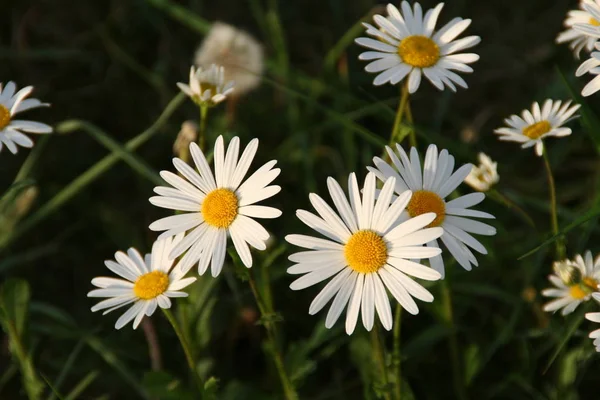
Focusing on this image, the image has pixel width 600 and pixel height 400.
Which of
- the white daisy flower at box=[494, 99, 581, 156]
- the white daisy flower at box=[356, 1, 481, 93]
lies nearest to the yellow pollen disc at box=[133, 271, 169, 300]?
the white daisy flower at box=[356, 1, 481, 93]

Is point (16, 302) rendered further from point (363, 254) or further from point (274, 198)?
point (274, 198)

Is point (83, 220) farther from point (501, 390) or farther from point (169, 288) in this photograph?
point (501, 390)

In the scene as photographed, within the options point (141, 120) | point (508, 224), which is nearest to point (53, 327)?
point (141, 120)

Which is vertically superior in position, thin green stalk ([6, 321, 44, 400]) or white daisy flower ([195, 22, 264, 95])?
white daisy flower ([195, 22, 264, 95])

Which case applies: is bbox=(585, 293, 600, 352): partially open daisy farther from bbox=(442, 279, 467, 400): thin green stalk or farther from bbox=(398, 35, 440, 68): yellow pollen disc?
bbox=(398, 35, 440, 68): yellow pollen disc

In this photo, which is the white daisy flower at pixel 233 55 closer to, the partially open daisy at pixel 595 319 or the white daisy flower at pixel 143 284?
the white daisy flower at pixel 143 284

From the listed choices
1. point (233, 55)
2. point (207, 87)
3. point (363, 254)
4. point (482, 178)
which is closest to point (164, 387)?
point (363, 254)
